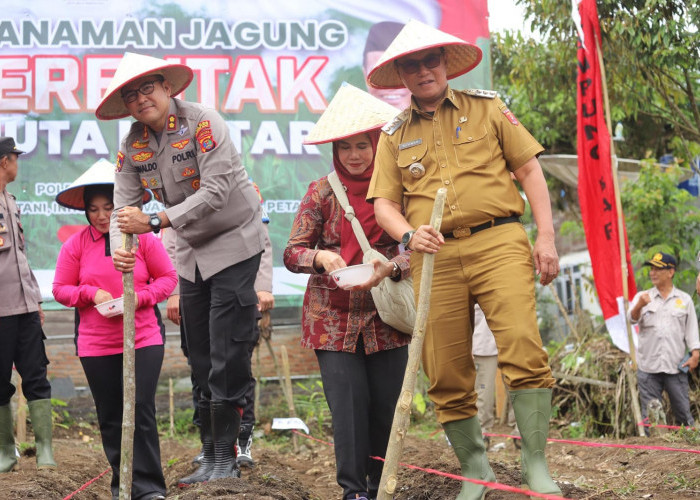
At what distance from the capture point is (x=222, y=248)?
4680mm

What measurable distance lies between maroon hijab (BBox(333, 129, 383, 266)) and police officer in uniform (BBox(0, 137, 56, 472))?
2472 millimetres

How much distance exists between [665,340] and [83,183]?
5725 millimetres

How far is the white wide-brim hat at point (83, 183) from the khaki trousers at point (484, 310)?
6.20 ft

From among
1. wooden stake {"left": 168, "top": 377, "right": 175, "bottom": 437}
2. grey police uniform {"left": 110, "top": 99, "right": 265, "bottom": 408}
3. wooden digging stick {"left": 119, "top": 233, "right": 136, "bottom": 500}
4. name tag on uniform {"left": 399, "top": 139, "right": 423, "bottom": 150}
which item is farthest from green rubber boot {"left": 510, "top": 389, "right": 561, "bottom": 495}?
wooden stake {"left": 168, "top": 377, "right": 175, "bottom": 437}

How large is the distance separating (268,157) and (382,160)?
6.32m

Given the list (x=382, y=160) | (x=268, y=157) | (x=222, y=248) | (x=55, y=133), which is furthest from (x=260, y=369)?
(x=382, y=160)

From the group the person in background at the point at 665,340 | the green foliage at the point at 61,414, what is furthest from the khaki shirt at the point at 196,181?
the green foliage at the point at 61,414

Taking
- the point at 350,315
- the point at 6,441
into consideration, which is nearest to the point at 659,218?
the point at 350,315

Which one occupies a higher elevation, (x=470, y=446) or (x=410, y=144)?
(x=410, y=144)

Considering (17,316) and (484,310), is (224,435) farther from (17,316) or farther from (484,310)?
(17,316)

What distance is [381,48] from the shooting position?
10414 mm

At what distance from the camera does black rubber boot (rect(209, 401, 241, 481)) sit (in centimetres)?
474

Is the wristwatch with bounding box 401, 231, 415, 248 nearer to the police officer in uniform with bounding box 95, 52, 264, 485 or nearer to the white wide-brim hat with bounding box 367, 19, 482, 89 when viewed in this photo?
the white wide-brim hat with bounding box 367, 19, 482, 89

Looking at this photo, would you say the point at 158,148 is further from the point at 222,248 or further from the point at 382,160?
the point at 382,160
